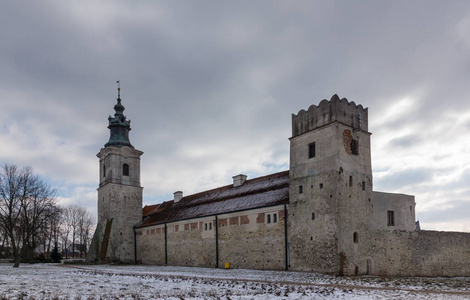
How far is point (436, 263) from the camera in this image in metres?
28.7

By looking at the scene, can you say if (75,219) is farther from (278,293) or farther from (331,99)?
(278,293)

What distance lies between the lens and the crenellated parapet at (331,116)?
27438 mm

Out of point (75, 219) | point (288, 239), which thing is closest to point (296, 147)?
point (288, 239)

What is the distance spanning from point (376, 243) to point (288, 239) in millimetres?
6026

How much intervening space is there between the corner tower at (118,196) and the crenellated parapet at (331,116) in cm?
2921

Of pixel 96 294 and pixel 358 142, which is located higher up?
pixel 358 142

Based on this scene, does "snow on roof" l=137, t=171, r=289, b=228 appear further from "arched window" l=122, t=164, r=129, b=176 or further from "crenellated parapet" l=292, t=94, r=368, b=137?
"arched window" l=122, t=164, r=129, b=176

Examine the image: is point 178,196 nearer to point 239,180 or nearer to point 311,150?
point 239,180

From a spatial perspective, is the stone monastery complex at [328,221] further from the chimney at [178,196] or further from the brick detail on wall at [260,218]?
the chimney at [178,196]

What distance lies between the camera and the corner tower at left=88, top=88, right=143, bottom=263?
49.1 metres

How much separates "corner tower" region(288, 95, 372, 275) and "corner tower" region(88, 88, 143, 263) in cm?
2796

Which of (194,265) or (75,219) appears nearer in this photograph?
(194,265)

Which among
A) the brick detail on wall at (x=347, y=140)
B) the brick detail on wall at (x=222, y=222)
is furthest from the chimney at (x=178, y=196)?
the brick detail on wall at (x=347, y=140)

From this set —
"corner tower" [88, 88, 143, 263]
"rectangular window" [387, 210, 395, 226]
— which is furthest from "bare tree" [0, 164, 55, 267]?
"rectangular window" [387, 210, 395, 226]
